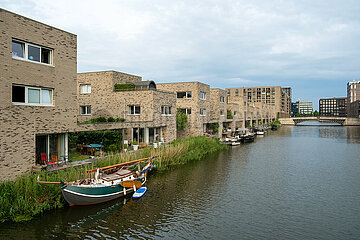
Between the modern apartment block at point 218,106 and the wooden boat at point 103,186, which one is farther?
the modern apartment block at point 218,106

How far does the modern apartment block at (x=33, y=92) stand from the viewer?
14688mm

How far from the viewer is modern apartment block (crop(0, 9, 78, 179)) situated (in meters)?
14.7

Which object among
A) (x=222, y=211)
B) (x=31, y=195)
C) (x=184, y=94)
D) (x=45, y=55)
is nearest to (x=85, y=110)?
(x=184, y=94)

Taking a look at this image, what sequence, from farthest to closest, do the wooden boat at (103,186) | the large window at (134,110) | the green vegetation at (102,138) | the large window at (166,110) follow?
1. the large window at (166,110)
2. the large window at (134,110)
3. the green vegetation at (102,138)
4. the wooden boat at (103,186)

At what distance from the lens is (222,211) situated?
14.8 metres

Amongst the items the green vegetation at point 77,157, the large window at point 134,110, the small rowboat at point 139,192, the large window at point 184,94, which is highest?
the large window at point 184,94

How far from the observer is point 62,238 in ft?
37.8

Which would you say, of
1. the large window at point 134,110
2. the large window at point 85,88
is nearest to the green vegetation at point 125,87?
the large window at point 134,110

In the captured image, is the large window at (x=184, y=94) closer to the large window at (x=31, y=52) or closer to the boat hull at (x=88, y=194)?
the large window at (x=31, y=52)

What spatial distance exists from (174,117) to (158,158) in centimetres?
1098

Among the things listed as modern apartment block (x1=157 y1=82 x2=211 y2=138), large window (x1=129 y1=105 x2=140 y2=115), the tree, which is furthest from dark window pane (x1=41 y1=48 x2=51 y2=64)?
modern apartment block (x1=157 y1=82 x2=211 y2=138)

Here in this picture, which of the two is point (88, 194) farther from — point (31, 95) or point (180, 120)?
point (180, 120)

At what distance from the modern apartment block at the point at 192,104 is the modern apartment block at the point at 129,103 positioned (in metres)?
5.88

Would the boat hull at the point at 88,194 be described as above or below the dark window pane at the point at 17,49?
below
